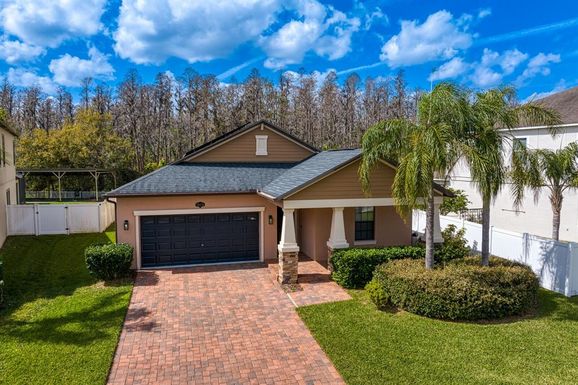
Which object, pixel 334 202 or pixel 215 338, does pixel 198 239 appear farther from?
pixel 215 338

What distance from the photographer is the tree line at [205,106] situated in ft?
173

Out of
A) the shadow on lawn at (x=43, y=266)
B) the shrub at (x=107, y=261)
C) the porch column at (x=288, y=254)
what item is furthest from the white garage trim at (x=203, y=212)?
the porch column at (x=288, y=254)

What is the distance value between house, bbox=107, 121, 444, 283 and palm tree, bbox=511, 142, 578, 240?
2.73 meters

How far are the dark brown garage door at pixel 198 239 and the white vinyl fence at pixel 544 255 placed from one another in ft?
30.1

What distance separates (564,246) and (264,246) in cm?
1010

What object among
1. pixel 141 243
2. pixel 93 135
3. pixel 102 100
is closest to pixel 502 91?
pixel 141 243

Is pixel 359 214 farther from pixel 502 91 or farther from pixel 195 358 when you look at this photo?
pixel 195 358

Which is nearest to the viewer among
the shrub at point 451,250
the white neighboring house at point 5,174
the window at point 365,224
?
the shrub at point 451,250

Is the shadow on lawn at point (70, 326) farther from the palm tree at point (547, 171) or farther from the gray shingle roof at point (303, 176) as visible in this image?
the palm tree at point (547, 171)

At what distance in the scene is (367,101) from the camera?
2370 inches

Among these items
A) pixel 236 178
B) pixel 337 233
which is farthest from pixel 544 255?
pixel 236 178

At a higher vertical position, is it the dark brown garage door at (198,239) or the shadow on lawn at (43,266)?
the dark brown garage door at (198,239)

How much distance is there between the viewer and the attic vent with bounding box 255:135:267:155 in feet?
62.1

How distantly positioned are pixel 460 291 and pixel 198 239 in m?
9.61
